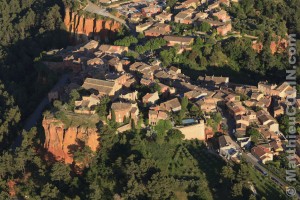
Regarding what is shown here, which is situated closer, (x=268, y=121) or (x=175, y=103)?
(x=175, y=103)

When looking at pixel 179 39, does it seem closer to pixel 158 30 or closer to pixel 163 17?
pixel 158 30

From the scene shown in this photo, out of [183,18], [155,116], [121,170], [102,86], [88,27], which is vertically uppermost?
[183,18]

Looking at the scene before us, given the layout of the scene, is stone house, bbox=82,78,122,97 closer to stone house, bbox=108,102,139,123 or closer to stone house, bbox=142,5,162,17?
stone house, bbox=108,102,139,123

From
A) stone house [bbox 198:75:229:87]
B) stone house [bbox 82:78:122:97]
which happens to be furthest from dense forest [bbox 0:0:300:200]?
stone house [bbox 198:75:229:87]

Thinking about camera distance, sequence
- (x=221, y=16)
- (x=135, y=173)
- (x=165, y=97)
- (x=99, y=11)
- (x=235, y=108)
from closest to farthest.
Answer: (x=135, y=173), (x=235, y=108), (x=165, y=97), (x=221, y=16), (x=99, y=11)

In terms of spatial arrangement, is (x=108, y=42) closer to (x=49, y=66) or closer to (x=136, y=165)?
(x=49, y=66)

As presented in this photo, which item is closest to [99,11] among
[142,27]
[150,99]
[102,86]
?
[142,27]

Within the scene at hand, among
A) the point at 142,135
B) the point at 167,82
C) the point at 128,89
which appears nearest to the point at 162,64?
the point at 167,82
